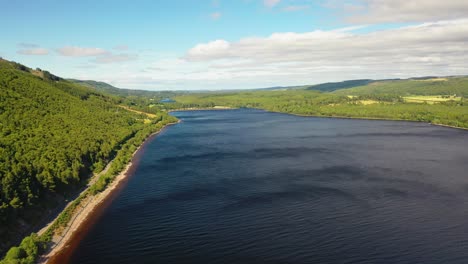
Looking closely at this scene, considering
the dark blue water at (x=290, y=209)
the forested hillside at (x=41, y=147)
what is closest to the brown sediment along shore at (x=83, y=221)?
the dark blue water at (x=290, y=209)

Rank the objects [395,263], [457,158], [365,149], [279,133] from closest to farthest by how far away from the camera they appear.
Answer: [395,263] → [457,158] → [365,149] → [279,133]

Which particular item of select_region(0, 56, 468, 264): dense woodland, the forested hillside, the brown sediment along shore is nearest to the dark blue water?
the brown sediment along shore

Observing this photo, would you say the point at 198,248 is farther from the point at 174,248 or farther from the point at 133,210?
the point at 133,210

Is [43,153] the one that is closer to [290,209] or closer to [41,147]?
[41,147]

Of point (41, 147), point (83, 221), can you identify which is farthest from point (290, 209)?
point (41, 147)

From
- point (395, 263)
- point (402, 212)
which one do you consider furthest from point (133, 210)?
Answer: point (402, 212)

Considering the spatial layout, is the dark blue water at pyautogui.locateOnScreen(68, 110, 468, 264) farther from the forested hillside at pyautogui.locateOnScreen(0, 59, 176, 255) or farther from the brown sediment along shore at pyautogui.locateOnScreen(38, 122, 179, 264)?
the forested hillside at pyautogui.locateOnScreen(0, 59, 176, 255)

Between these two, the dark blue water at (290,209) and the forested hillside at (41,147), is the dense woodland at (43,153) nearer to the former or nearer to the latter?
the forested hillside at (41,147)
